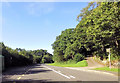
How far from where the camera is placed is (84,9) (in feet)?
88.4

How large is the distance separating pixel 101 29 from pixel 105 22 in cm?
128

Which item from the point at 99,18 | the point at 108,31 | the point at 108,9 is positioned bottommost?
the point at 108,31

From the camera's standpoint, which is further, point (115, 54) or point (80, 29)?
point (80, 29)

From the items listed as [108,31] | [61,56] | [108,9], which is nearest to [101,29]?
[108,31]

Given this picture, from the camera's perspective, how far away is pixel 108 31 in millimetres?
19812

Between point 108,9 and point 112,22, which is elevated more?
point 108,9

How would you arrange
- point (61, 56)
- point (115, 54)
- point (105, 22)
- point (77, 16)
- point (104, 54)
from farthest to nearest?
point (61, 56) < point (104, 54) < point (77, 16) < point (115, 54) < point (105, 22)

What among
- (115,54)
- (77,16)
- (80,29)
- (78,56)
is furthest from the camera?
(78,56)

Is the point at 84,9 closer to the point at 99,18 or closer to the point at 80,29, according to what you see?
the point at 99,18

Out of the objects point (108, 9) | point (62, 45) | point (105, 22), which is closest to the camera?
point (105, 22)

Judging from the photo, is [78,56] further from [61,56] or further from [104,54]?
[61,56]

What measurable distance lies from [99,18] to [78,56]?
26216 mm

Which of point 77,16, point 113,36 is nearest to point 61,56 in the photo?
point 77,16

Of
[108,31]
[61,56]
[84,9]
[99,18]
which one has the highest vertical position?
[84,9]
